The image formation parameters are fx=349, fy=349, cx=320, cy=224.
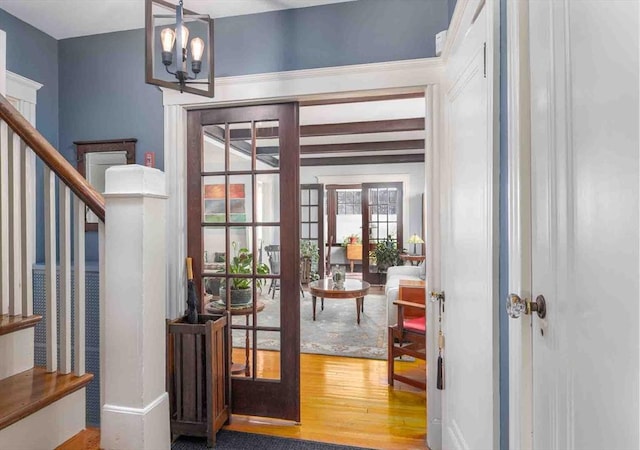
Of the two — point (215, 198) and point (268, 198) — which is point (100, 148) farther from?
point (268, 198)

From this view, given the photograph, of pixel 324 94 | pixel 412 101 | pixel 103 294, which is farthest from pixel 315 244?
pixel 103 294

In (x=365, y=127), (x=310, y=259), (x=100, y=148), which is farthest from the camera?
(x=310, y=259)

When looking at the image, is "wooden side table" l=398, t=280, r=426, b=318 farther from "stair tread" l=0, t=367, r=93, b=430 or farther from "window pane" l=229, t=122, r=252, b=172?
"stair tread" l=0, t=367, r=93, b=430

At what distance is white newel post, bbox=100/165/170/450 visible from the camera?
1249 millimetres

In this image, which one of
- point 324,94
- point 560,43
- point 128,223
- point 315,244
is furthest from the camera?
point 315,244

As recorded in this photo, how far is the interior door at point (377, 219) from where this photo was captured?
7.41 metres

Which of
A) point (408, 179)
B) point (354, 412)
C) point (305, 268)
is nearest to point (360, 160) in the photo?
point (408, 179)

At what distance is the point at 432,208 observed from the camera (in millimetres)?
2076

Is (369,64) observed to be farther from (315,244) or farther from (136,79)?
(315,244)

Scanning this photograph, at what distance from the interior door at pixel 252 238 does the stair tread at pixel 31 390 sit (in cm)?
114

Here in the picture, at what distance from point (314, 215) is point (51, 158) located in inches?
258

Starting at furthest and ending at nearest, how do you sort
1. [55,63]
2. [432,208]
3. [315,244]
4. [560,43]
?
[315,244] → [55,63] → [432,208] → [560,43]

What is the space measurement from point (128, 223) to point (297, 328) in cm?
140

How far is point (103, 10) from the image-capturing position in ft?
7.66
